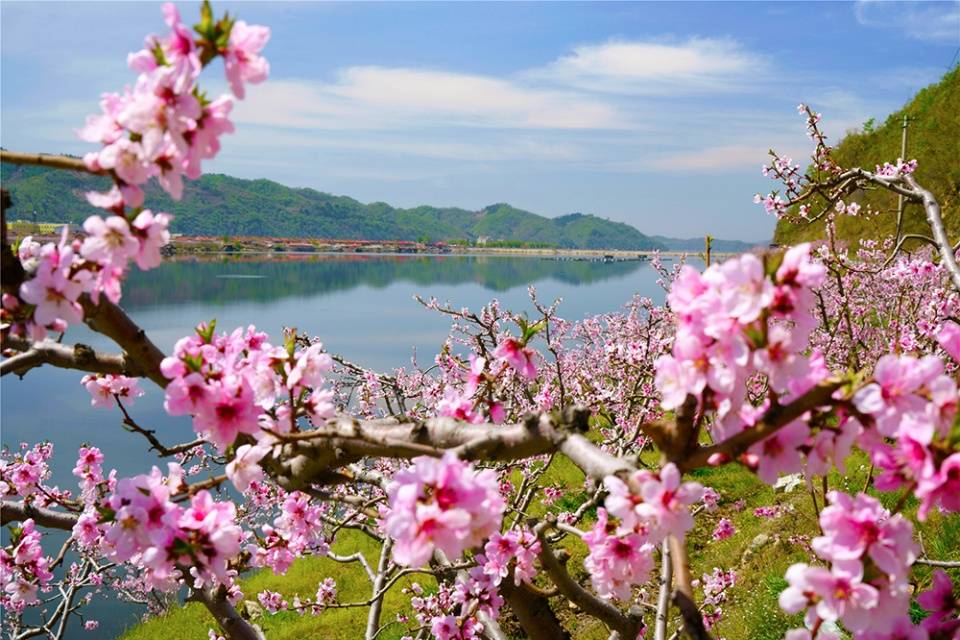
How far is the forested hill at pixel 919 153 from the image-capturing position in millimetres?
23359

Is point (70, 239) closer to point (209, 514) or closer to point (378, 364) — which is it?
point (209, 514)

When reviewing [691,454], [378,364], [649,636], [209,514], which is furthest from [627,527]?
[378,364]

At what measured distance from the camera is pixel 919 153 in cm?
2525

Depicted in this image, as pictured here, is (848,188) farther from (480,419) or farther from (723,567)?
(723,567)

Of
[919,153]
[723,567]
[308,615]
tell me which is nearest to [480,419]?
[723,567]

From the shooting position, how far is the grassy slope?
189 inches

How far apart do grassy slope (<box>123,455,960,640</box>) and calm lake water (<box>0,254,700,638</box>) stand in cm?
270

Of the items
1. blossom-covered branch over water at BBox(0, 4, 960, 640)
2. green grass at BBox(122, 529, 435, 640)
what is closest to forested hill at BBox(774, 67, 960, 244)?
green grass at BBox(122, 529, 435, 640)

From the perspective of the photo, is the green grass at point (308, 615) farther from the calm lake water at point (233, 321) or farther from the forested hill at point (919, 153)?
the forested hill at point (919, 153)

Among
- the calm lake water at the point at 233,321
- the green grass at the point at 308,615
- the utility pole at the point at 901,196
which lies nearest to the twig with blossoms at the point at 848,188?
the utility pole at the point at 901,196

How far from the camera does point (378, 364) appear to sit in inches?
905

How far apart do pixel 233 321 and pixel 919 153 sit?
32067 millimetres

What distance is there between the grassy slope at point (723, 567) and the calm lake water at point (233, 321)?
2702 millimetres

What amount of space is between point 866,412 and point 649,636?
16.0 ft
